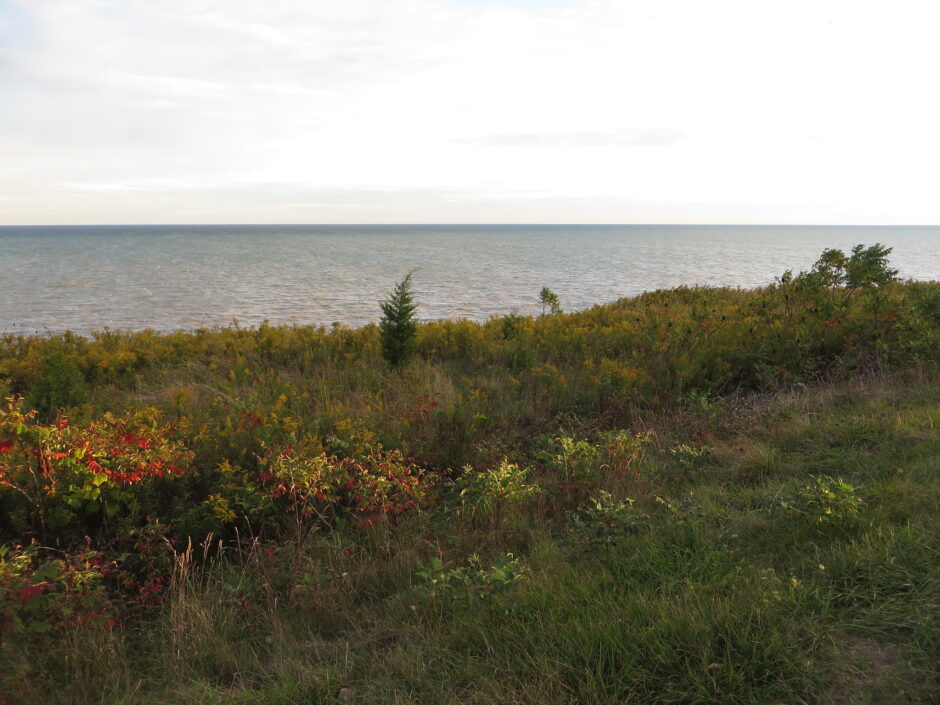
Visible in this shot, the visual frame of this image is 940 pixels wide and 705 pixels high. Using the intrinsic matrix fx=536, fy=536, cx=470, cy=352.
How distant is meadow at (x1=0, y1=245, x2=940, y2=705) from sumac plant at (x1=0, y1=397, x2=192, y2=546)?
3cm

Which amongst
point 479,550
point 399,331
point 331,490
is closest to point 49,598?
point 331,490

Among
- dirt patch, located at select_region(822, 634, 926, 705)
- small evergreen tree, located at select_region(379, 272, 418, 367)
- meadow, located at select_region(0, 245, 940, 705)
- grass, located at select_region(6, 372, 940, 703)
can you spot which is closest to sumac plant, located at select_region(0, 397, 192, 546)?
meadow, located at select_region(0, 245, 940, 705)

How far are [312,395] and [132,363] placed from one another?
487 centimetres

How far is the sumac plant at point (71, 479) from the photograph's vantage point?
155 inches

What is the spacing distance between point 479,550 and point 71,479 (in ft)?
10.7

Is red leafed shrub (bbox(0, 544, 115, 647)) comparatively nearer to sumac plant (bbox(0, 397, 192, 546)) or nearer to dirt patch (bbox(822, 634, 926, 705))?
sumac plant (bbox(0, 397, 192, 546))

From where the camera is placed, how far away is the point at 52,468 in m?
4.10

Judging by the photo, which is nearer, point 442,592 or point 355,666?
point 355,666

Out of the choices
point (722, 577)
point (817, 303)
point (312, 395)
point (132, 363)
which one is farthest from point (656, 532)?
point (132, 363)

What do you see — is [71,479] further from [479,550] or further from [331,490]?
[479,550]

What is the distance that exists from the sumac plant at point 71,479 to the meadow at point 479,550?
0.09ft

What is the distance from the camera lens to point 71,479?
4.21 meters

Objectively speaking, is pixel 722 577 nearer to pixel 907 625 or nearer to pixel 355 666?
pixel 907 625

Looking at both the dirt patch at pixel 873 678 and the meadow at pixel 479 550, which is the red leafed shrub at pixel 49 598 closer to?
the meadow at pixel 479 550
